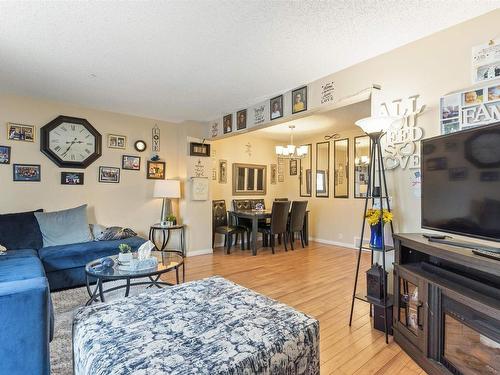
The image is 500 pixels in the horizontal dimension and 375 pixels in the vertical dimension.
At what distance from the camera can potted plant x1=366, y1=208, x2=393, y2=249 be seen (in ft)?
7.32

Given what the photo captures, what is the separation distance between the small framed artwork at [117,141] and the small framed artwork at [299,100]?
110 inches

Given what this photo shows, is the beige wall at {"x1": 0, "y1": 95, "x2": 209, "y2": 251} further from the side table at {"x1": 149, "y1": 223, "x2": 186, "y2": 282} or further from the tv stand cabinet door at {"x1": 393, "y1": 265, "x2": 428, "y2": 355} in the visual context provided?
the tv stand cabinet door at {"x1": 393, "y1": 265, "x2": 428, "y2": 355}

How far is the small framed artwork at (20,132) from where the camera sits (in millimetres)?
3570

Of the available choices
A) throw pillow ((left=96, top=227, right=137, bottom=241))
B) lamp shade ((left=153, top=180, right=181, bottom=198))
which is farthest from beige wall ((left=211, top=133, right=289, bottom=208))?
throw pillow ((left=96, top=227, right=137, bottom=241))

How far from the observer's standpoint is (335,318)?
8.26 ft

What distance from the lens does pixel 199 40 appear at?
2.25m

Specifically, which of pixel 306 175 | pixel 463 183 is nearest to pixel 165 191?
pixel 306 175

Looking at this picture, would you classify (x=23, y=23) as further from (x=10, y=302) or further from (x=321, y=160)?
(x=321, y=160)

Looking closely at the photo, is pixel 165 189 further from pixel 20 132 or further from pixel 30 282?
pixel 30 282

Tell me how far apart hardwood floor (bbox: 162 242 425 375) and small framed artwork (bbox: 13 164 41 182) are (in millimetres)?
2419

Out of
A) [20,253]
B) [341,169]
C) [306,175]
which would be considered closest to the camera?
[20,253]

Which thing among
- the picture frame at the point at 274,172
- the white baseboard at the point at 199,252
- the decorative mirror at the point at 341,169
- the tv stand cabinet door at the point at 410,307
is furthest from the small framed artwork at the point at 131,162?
the tv stand cabinet door at the point at 410,307

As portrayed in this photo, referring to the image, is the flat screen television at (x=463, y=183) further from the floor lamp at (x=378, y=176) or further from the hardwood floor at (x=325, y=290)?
the hardwood floor at (x=325, y=290)

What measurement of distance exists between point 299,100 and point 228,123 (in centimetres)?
154
